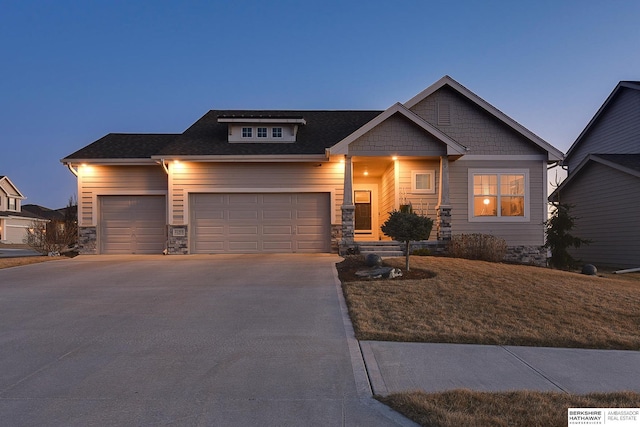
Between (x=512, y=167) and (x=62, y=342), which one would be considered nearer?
(x=62, y=342)

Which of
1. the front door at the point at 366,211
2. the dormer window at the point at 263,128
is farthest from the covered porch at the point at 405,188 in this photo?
the dormer window at the point at 263,128

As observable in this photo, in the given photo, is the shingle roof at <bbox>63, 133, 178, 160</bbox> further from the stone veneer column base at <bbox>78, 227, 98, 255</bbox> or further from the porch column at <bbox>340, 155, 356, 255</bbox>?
the porch column at <bbox>340, 155, 356, 255</bbox>

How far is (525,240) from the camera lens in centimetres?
1627

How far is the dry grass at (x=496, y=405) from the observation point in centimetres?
380

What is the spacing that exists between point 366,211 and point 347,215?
4.21 m

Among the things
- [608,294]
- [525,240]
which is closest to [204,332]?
[608,294]

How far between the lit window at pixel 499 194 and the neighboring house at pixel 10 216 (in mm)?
37721

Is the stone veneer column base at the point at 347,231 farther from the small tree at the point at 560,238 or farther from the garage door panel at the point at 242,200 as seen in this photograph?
A: the small tree at the point at 560,238

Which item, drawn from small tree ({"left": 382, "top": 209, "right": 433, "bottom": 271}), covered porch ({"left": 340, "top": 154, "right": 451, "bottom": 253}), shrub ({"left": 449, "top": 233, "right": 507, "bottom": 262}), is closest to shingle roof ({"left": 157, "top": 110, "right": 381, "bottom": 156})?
covered porch ({"left": 340, "top": 154, "right": 451, "bottom": 253})

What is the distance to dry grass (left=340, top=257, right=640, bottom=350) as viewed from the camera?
251 inches

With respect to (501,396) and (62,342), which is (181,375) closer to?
(62,342)

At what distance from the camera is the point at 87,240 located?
1683 centimetres

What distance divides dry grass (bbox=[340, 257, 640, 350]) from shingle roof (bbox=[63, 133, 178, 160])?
10953 mm

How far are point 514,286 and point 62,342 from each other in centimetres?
811
